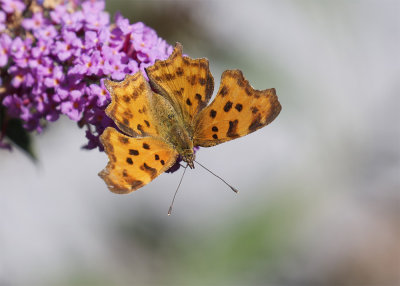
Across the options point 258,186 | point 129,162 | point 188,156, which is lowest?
point 129,162

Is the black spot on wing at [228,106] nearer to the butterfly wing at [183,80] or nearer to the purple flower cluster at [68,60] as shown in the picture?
the butterfly wing at [183,80]

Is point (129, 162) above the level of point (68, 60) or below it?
below

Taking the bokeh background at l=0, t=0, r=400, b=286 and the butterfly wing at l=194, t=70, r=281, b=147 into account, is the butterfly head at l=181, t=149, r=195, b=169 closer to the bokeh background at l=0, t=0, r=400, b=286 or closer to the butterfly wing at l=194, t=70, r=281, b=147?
the butterfly wing at l=194, t=70, r=281, b=147

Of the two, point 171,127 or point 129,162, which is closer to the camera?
point 129,162

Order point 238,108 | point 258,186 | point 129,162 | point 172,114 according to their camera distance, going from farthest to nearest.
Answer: point 258,186
point 172,114
point 238,108
point 129,162

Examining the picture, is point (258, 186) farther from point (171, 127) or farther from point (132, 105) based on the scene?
point (132, 105)

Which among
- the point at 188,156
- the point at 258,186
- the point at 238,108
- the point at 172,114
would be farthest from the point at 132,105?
the point at 258,186

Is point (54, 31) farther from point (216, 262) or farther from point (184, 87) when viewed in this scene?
point (216, 262)
